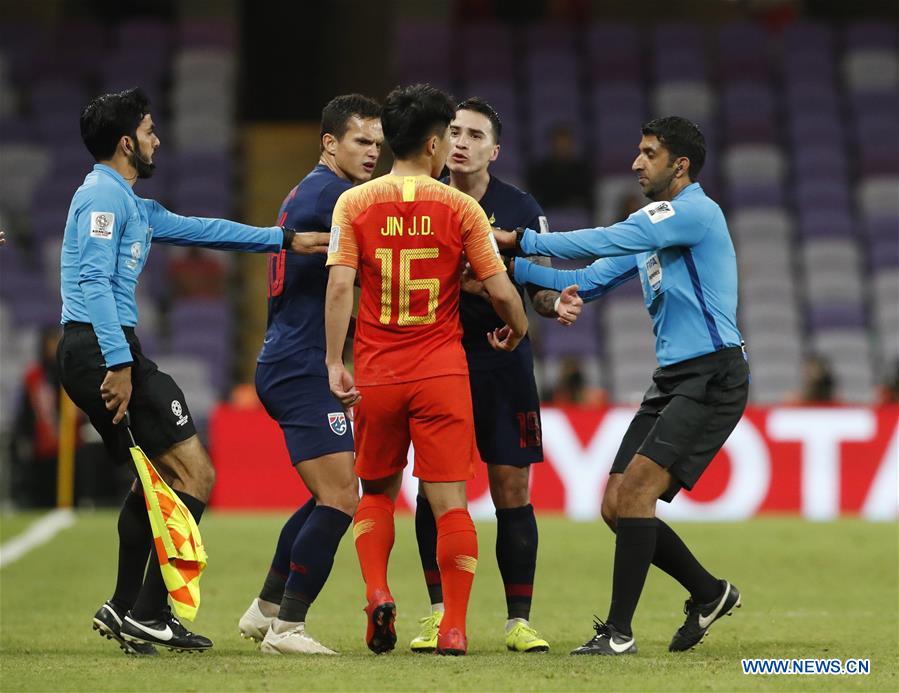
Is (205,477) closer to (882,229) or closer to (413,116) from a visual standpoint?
(413,116)

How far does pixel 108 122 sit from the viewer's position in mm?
→ 6727

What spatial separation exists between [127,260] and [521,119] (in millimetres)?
13806

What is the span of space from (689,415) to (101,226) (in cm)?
264

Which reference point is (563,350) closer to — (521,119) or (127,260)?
(521,119)

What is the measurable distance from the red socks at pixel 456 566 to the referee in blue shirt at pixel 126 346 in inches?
44.7

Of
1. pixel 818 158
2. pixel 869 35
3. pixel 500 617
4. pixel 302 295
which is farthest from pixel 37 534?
pixel 869 35

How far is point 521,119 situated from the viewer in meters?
20.0

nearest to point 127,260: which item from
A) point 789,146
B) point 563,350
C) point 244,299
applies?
point 563,350

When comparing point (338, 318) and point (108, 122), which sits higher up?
point (108, 122)

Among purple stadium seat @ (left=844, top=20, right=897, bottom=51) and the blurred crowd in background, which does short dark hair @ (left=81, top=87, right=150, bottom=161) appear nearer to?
the blurred crowd in background

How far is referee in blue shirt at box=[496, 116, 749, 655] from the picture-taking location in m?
6.61

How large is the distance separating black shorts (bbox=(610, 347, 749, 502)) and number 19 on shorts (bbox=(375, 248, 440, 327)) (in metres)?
1.11

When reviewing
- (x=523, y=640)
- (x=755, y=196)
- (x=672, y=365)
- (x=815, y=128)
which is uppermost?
(x=815, y=128)

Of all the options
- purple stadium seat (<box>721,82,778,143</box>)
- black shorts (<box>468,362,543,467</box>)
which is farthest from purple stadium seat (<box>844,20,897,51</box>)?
black shorts (<box>468,362,543,467</box>)
